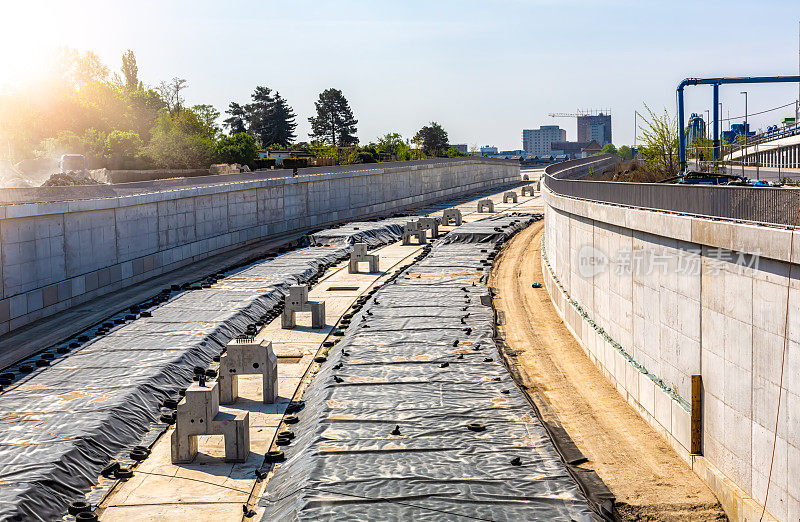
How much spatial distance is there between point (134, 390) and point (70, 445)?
3924 millimetres

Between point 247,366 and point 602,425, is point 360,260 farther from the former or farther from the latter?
point 602,425

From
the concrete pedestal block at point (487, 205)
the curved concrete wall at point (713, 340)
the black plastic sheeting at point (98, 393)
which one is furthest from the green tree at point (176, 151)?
the curved concrete wall at point (713, 340)

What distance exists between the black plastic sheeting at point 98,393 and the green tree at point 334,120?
164 meters

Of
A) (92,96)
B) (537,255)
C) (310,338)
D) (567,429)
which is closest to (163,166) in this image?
(92,96)

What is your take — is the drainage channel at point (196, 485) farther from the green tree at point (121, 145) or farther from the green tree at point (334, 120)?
the green tree at point (334, 120)

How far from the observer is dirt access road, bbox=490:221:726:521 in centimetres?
1439

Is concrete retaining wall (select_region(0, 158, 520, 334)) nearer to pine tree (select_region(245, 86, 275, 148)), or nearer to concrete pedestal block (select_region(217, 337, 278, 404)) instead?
concrete pedestal block (select_region(217, 337, 278, 404))

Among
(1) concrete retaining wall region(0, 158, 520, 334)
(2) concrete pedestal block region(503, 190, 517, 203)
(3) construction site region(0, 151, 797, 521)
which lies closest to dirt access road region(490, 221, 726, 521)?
(3) construction site region(0, 151, 797, 521)

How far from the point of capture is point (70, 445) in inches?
644

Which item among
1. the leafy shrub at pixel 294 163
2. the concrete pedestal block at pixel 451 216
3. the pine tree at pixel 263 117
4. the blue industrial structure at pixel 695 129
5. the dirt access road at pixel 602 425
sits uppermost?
the pine tree at pixel 263 117

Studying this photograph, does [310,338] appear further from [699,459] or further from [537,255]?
[537,255]

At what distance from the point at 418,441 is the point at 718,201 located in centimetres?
745

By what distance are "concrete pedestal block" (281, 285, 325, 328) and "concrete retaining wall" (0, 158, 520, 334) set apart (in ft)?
33.9

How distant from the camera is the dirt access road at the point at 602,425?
14.4 meters
